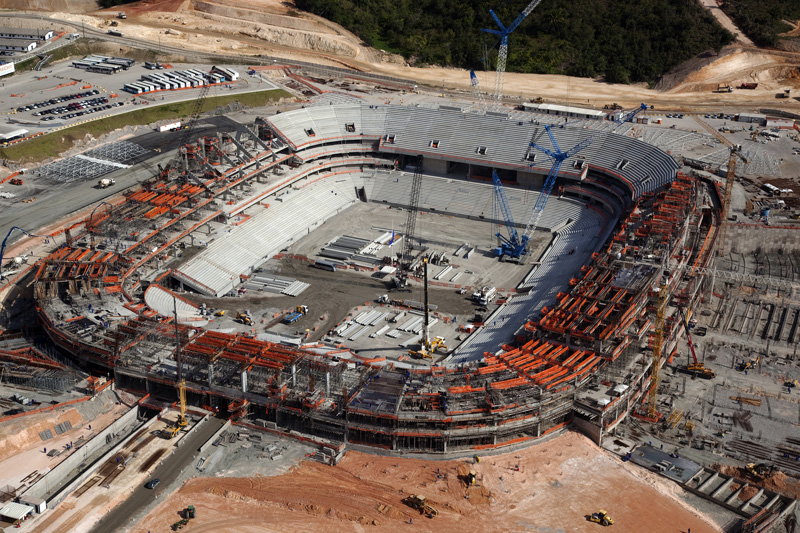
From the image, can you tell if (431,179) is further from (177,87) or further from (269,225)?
(177,87)

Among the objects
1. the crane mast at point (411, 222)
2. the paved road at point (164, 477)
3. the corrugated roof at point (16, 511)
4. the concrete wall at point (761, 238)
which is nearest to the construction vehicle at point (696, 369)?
the concrete wall at point (761, 238)

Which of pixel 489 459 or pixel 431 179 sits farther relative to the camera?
pixel 431 179

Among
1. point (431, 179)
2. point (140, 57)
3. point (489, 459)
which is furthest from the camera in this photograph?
point (140, 57)

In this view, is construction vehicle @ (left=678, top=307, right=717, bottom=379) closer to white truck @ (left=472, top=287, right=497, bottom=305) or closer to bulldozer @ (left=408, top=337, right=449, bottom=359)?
white truck @ (left=472, top=287, right=497, bottom=305)

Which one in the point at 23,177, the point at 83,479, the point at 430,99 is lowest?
the point at 83,479

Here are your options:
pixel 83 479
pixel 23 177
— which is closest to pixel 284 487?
pixel 83 479

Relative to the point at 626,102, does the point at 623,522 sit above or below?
below
